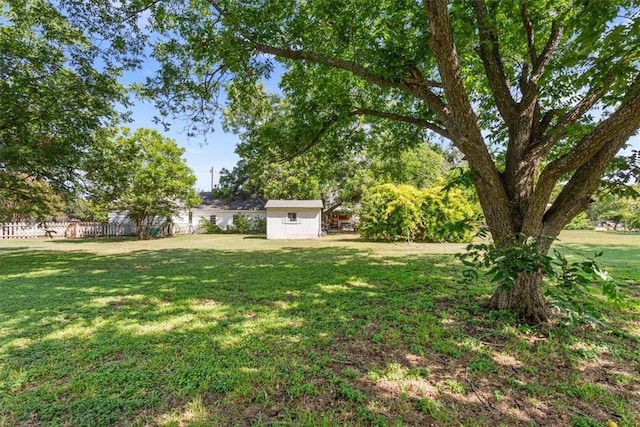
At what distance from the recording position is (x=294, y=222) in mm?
18734

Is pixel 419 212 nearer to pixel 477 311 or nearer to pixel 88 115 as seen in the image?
pixel 477 311

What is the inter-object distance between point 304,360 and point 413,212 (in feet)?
42.2

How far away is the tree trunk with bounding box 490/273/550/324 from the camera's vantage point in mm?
3773

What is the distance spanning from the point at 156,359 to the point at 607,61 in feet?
15.6

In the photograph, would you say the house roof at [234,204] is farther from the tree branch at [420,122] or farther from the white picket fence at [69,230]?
the tree branch at [420,122]

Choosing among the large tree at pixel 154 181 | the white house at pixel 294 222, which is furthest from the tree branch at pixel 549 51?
the large tree at pixel 154 181

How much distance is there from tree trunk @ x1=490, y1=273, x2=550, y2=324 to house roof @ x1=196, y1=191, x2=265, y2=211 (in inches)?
905

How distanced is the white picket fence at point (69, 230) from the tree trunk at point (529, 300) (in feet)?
71.1

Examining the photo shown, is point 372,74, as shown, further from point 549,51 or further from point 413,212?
point 413,212

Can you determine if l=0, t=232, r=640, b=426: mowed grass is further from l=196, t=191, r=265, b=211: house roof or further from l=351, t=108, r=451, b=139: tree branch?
l=196, t=191, r=265, b=211: house roof

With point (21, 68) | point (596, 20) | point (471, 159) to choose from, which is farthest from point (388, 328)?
point (21, 68)

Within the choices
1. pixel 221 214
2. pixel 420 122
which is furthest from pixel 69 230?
pixel 420 122

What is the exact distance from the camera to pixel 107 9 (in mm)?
5113

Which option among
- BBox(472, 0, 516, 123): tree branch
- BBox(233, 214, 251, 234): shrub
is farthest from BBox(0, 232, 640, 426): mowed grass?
BBox(233, 214, 251, 234): shrub
